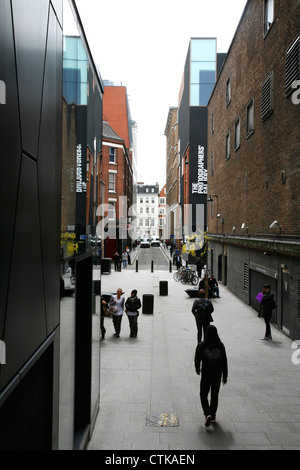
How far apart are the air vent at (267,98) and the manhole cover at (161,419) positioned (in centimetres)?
1173

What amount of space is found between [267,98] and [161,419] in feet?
41.8

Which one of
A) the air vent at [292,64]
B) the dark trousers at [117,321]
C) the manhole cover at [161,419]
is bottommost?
the manhole cover at [161,419]

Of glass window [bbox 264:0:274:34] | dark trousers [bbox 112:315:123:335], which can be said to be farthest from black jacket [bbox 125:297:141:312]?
glass window [bbox 264:0:274:34]

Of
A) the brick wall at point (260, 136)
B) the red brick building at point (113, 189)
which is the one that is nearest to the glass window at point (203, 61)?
the red brick building at point (113, 189)

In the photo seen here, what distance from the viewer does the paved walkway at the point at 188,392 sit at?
594 cm

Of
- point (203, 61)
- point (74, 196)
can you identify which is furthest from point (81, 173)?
point (203, 61)

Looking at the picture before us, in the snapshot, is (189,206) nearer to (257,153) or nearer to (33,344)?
(257,153)

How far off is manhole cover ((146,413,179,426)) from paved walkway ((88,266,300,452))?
7cm

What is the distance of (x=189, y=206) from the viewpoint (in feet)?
148

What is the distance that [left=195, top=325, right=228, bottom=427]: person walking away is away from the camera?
625 centimetres

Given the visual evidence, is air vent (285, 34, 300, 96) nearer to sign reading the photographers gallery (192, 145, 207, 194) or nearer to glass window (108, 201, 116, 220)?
sign reading the photographers gallery (192, 145, 207, 194)

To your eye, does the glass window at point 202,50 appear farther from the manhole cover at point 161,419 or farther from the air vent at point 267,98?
the manhole cover at point 161,419
